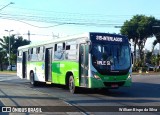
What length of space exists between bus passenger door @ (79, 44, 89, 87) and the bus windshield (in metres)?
0.54

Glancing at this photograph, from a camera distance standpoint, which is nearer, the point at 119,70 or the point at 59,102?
the point at 59,102

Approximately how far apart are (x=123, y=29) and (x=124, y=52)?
53.7m

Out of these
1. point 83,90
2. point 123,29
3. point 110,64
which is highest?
point 123,29

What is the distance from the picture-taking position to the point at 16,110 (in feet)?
43.1

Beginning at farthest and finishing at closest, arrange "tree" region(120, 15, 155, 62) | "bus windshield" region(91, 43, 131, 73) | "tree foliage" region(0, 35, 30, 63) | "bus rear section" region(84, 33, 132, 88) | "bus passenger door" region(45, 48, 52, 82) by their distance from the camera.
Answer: "tree foliage" region(0, 35, 30, 63) → "tree" region(120, 15, 155, 62) → "bus passenger door" region(45, 48, 52, 82) → "bus windshield" region(91, 43, 131, 73) → "bus rear section" region(84, 33, 132, 88)

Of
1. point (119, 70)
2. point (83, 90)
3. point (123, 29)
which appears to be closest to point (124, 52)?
point (119, 70)

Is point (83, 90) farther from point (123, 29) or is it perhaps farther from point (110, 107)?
point (123, 29)

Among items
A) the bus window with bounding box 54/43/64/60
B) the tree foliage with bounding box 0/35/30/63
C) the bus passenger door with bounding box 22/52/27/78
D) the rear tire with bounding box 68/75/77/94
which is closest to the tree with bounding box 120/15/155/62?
the tree foliage with bounding box 0/35/30/63

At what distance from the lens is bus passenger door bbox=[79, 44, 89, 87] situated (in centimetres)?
1852

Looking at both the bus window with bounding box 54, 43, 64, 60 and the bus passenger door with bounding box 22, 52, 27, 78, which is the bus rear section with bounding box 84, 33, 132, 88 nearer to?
the bus window with bounding box 54, 43, 64, 60

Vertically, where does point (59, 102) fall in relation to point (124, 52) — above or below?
below

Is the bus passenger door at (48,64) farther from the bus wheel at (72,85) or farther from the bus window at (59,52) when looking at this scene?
the bus wheel at (72,85)

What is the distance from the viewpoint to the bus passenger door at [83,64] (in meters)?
18.5

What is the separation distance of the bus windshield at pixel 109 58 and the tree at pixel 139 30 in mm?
52197
